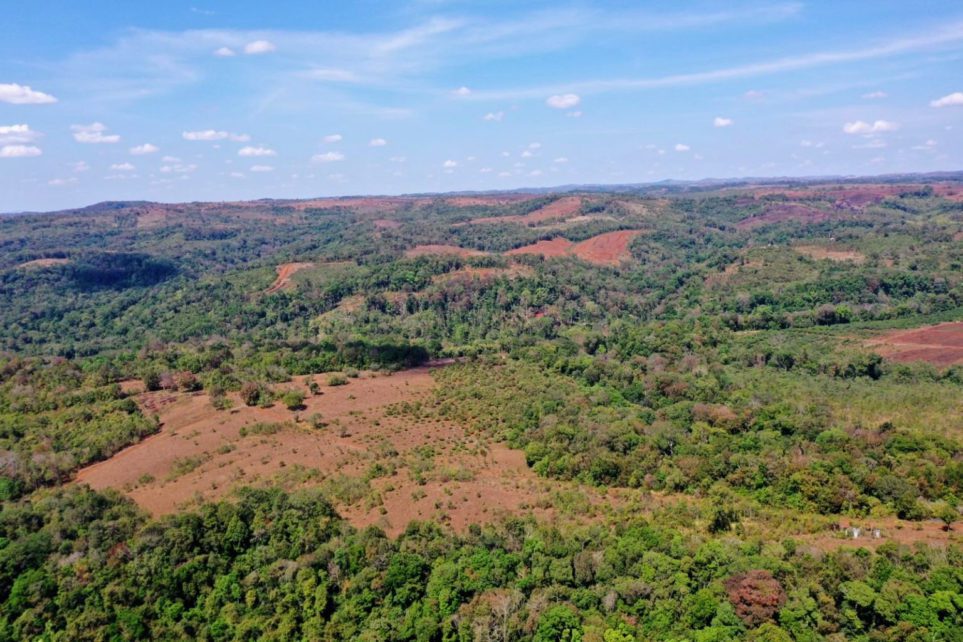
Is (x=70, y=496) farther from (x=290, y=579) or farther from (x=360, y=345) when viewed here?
(x=360, y=345)

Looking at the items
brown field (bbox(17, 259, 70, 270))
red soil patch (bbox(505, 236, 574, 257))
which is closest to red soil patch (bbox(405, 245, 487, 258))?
red soil patch (bbox(505, 236, 574, 257))

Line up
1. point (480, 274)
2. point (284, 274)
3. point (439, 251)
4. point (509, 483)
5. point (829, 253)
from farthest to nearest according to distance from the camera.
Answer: point (439, 251) → point (284, 274) → point (829, 253) → point (480, 274) → point (509, 483)

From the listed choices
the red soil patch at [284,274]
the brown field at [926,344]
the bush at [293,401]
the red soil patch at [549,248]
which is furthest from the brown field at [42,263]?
the brown field at [926,344]

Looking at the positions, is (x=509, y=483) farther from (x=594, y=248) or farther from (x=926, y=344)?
(x=594, y=248)

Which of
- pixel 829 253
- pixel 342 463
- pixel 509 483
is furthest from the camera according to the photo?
pixel 829 253

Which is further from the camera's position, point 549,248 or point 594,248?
point 549,248

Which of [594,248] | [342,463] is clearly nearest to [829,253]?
[594,248]
